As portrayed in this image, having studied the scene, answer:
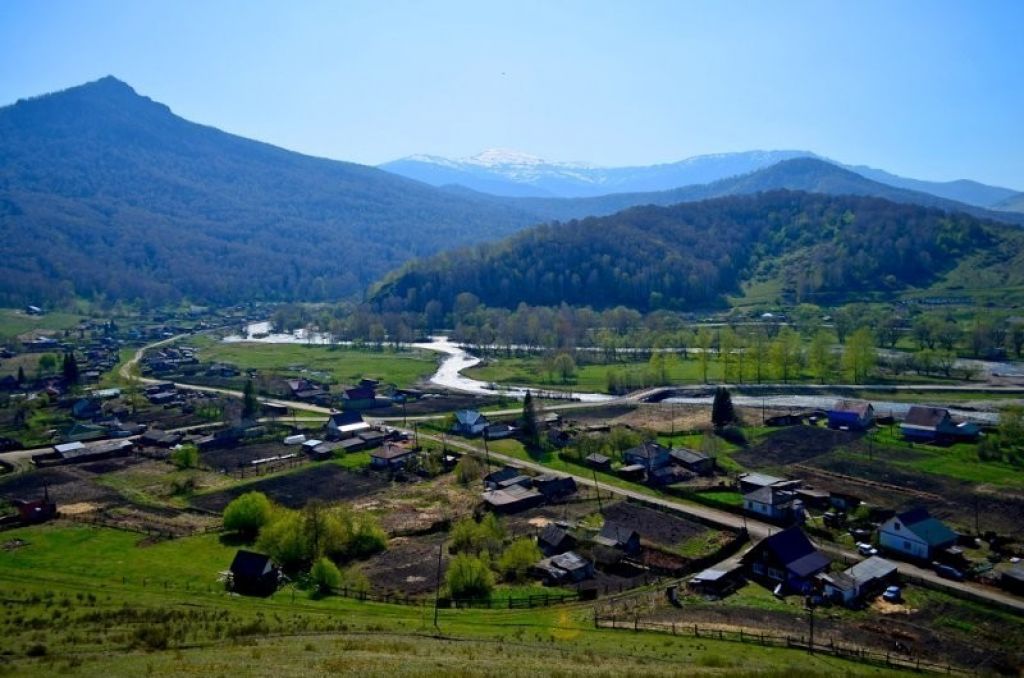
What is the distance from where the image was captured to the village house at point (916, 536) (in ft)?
123

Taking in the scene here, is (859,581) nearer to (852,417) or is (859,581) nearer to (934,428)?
(934,428)

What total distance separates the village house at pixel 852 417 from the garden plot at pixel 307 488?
38425 mm

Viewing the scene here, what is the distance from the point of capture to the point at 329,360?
115 meters

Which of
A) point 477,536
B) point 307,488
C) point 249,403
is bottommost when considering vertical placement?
point 307,488

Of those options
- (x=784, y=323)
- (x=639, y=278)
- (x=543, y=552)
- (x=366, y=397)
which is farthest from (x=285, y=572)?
(x=639, y=278)

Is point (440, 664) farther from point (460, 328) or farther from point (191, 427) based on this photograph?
point (460, 328)

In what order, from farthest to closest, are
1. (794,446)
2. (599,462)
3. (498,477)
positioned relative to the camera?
(794,446) → (599,462) → (498,477)

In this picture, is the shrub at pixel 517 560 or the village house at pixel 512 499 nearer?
the shrub at pixel 517 560

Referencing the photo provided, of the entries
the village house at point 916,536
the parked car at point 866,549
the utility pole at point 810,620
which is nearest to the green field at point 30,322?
the parked car at point 866,549

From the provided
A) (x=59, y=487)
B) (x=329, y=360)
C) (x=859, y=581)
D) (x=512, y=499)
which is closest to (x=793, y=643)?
(x=859, y=581)

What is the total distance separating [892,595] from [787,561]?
4.50 metres

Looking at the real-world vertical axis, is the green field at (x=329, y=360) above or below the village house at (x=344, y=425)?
above

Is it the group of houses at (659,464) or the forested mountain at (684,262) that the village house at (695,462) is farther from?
the forested mountain at (684,262)

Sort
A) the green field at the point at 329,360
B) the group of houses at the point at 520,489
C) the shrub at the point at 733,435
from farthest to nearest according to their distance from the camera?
1. the green field at the point at 329,360
2. the shrub at the point at 733,435
3. the group of houses at the point at 520,489
